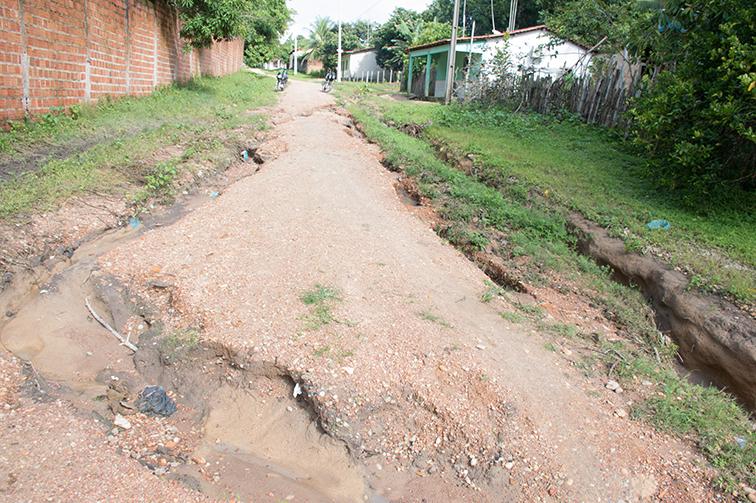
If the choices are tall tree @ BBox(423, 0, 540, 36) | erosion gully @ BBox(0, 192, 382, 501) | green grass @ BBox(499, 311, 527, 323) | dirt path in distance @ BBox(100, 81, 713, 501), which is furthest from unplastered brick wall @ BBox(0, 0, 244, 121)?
tall tree @ BBox(423, 0, 540, 36)

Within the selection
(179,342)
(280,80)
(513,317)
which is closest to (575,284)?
(513,317)

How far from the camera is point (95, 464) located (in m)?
2.48

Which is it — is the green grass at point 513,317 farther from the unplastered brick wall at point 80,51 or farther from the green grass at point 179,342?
the unplastered brick wall at point 80,51

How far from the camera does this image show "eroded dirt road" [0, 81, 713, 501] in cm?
291

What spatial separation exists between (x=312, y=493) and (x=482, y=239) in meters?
4.15

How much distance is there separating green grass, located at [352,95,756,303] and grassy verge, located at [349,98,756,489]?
26 centimetres

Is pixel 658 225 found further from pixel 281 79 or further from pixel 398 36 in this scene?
pixel 398 36

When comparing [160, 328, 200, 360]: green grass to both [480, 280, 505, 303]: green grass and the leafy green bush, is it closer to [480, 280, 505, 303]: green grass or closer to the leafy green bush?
[480, 280, 505, 303]: green grass

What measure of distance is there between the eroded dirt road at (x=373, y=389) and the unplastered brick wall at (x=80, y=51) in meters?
3.33

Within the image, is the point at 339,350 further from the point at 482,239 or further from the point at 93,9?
the point at 93,9

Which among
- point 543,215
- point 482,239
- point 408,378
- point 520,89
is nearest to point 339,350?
point 408,378

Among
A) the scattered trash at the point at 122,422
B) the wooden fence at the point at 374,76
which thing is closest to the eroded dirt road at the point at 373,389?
the scattered trash at the point at 122,422

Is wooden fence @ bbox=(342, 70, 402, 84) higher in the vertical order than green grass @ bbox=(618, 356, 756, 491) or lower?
higher

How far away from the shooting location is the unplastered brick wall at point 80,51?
670 centimetres
